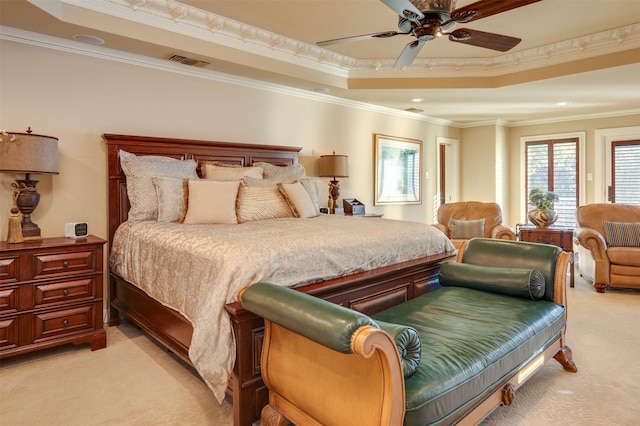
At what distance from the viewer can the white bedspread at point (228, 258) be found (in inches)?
72.6

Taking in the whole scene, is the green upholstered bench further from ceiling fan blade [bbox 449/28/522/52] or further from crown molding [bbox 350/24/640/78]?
A: crown molding [bbox 350/24/640/78]

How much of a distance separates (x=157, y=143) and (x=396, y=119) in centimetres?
390

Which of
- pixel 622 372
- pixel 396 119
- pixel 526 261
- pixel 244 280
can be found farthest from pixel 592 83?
pixel 244 280

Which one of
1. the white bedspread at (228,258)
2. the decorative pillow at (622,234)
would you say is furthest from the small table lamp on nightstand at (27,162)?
the decorative pillow at (622,234)

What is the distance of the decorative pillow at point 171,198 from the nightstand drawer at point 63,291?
70 cm

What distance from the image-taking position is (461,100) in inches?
213

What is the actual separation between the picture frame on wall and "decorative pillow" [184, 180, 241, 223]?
3.23m

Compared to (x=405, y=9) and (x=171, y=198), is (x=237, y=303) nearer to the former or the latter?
(x=171, y=198)

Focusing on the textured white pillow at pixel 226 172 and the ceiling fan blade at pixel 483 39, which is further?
the textured white pillow at pixel 226 172

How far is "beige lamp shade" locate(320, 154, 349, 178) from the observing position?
4910mm

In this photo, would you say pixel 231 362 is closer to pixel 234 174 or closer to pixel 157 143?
pixel 234 174

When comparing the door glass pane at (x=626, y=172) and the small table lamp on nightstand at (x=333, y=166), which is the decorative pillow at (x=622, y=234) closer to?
the door glass pane at (x=626, y=172)

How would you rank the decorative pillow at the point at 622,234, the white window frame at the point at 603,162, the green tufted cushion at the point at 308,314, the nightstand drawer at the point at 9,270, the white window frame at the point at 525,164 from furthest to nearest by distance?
the white window frame at the point at 525,164
the white window frame at the point at 603,162
the decorative pillow at the point at 622,234
the nightstand drawer at the point at 9,270
the green tufted cushion at the point at 308,314

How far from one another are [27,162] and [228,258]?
1836mm
